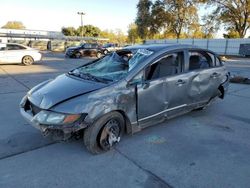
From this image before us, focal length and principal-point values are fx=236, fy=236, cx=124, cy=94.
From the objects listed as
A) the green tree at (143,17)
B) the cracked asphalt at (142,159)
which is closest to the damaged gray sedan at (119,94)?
the cracked asphalt at (142,159)

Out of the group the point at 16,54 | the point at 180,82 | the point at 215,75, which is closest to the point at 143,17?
the point at 16,54

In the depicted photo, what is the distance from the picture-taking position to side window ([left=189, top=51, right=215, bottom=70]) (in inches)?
185

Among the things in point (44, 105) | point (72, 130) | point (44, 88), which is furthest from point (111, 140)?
point (44, 88)

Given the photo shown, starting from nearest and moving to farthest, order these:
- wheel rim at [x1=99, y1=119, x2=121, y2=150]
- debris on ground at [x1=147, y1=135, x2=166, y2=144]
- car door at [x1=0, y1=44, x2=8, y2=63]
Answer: wheel rim at [x1=99, y1=119, x2=121, y2=150]
debris on ground at [x1=147, y1=135, x2=166, y2=144]
car door at [x1=0, y1=44, x2=8, y2=63]

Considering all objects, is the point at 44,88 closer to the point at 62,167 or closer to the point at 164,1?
the point at 62,167

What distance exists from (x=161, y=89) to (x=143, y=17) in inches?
1685

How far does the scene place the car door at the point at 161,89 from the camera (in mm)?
3752

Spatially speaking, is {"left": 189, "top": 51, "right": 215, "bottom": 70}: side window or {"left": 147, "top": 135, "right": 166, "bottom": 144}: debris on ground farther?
{"left": 189, "top": 51, "right": 215, "bottom": 70}: side window

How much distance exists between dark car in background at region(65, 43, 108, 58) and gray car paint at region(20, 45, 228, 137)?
19276 millimetres

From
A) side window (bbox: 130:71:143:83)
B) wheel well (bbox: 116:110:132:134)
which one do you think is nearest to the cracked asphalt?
wheel well (bbox: 116:110:132:134)

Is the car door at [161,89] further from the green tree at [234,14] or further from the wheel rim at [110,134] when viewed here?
the green tree at [234,14]

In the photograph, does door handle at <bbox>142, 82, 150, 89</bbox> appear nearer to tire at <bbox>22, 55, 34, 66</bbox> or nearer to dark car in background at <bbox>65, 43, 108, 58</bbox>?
tire at <bbox>22, 55, 34, 66</bbox>

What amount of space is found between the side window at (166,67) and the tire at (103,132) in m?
0.89

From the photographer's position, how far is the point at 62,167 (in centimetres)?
307
